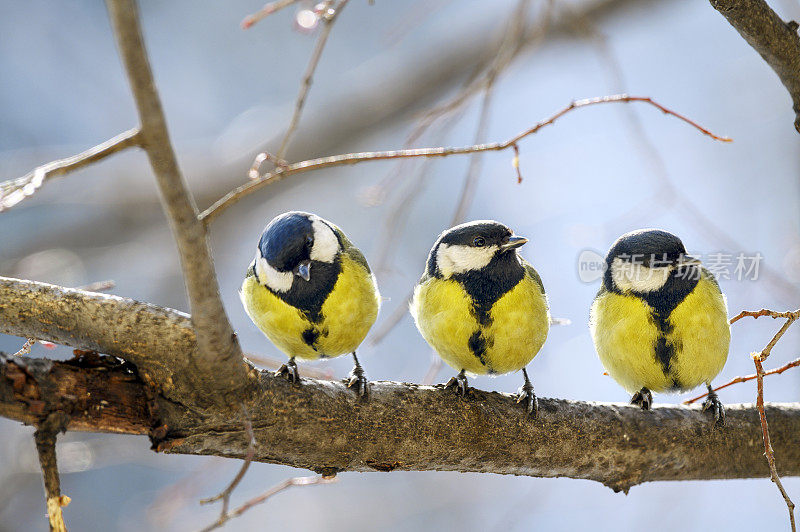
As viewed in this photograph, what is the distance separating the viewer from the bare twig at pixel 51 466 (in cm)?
118

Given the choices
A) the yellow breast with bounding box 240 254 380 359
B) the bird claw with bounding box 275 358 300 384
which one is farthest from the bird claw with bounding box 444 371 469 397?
the bird claw with bounding box 275 358 300 384

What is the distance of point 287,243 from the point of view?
Result: 1.84m

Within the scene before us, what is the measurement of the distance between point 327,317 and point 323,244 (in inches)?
7.7

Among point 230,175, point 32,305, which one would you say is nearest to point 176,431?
point 32,305

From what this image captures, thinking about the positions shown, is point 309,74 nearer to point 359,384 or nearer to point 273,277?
point 273,277

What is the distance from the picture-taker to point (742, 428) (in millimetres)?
1993

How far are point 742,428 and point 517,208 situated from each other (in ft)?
7.14

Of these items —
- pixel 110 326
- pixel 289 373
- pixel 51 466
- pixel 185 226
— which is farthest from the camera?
pixel 289 373

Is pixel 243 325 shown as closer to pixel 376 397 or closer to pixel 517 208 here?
pixel 517 208

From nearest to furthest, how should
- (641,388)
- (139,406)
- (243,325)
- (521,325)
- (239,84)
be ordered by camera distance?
(139,406) → (521,325) → (641,388) → (243,325) → (239,84)

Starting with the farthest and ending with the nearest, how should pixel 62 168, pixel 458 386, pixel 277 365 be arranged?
1. pixel 277 365
2. pixel 458 386
3. pixel 62 168

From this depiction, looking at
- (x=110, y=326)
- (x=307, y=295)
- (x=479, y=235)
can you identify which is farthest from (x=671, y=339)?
(x=110, y=326)

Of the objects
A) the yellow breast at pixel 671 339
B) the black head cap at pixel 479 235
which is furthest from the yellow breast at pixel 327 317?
the yellow breast at pixel 671 339

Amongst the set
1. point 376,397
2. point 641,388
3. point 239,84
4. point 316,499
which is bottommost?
point 641,388
